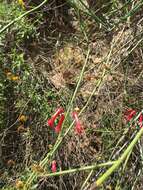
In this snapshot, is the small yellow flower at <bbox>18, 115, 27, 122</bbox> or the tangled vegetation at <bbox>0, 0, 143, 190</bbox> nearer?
the tangled vegetation at <bbox>0, 0, 143, 190</bbox>

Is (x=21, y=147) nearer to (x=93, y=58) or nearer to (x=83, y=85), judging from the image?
(x=83, y=85)

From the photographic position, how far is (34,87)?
108 inches

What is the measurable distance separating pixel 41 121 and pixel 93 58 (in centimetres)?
60

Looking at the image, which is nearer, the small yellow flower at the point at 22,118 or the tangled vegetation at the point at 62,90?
the tangled vegetation at the point at 62,90

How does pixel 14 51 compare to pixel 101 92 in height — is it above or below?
above

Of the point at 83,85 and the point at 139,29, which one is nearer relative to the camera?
the point at 139,29

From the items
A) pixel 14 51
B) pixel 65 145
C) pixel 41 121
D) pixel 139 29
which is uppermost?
pixel 14 51

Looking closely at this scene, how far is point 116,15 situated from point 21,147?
42.1 inches

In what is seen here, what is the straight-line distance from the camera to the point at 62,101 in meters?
2.70

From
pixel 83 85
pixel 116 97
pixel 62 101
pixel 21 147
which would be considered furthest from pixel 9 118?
pixel 116 97

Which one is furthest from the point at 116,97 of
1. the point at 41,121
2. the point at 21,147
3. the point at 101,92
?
the point at 21,147

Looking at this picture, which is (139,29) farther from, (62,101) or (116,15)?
(62,101)

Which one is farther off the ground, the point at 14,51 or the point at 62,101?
the point at 14,51

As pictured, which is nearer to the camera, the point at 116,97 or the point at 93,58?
the point at 116,97
